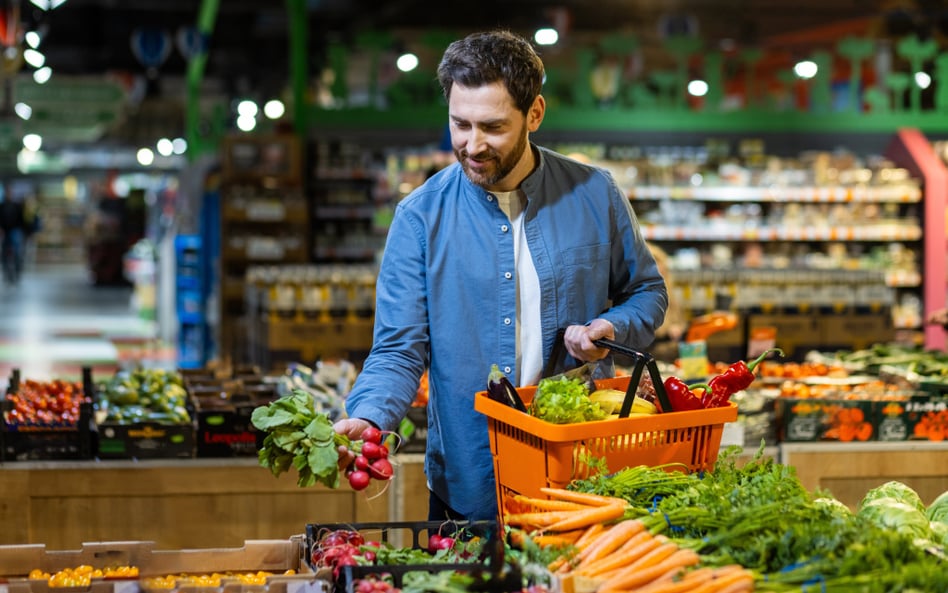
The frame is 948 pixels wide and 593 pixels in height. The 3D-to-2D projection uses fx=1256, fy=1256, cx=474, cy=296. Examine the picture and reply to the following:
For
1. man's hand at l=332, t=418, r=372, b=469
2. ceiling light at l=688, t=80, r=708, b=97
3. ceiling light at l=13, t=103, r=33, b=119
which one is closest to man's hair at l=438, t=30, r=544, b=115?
man's hand at l=332, t=418, r=372, b=469

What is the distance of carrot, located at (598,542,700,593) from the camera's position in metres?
2.35

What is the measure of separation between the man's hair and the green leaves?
2.55ft

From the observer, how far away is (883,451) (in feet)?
16.3

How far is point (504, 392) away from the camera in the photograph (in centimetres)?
273

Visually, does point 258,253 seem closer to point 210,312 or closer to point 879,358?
point 210,312

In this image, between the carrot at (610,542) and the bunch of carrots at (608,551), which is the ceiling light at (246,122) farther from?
the carrot at (610,542)

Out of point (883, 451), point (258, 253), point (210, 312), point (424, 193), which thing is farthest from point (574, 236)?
point (210, 312)

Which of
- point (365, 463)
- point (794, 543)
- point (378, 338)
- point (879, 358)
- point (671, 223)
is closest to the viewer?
point (794, 543)

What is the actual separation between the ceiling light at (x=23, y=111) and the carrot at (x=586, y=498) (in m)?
19.0

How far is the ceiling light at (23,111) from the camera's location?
67.2 ft

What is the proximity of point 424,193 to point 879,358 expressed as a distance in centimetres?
395

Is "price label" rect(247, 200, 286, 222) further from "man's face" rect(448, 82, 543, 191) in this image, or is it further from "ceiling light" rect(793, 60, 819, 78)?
"man's face" rect(448, 82, 543, 191)

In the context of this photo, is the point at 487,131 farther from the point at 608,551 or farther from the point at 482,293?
the point at 608,551

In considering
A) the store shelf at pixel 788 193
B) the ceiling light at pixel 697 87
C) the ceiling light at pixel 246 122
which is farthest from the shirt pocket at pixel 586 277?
the ceiling light at pixel 246 122
